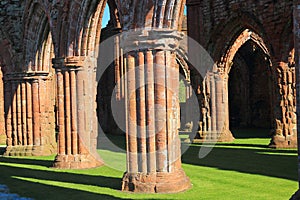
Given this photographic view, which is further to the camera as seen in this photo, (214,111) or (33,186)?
(214,111)

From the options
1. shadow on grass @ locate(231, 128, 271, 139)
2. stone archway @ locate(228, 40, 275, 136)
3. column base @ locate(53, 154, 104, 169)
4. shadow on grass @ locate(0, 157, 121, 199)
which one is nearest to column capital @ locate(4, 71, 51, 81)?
shadow on grass @ locate(0, 157, 121, 199)

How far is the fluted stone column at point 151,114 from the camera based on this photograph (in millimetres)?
6504

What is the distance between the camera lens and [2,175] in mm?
8781

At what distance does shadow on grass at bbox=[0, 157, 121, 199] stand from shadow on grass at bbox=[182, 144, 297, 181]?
8.83ft

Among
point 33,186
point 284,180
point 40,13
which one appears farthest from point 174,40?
point 40,13

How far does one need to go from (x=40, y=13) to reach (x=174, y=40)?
19.7ft

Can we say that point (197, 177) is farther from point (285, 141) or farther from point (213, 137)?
point (213, 137)

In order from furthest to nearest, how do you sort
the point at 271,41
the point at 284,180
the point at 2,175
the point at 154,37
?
the point at 271,41
the point at 2,175
the point at 284,180
the point at 154,37

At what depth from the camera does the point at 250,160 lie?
982cm

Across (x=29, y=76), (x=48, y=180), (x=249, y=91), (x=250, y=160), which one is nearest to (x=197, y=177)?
(x=250, y=160)

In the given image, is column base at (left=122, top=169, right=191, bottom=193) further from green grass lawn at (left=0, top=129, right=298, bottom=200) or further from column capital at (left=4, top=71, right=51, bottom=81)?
column capital at (left=4, top=71, right=51, bottom=81)

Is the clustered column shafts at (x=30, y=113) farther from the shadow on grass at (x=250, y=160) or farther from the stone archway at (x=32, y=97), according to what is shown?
the shadow on grass at (x=250, y=160)

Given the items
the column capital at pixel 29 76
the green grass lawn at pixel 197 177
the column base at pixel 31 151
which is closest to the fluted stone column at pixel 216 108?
the green grass lawn at pixel 197 177

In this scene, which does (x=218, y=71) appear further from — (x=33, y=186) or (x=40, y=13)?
(x=33, y=186)
